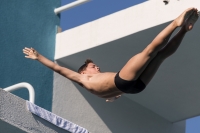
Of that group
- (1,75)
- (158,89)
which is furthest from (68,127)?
(158,89)

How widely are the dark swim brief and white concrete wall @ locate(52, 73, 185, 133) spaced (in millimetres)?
3847

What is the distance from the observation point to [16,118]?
28.0ft

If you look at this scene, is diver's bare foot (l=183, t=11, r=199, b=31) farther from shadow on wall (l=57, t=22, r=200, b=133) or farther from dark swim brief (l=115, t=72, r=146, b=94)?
shadow on wall (l=57, t=22, r=200, b=133)

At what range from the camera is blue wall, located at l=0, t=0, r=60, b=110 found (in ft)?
36.0

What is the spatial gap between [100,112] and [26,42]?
6.40ft

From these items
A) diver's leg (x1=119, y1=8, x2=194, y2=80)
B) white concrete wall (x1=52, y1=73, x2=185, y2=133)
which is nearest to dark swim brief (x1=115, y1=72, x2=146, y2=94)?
diver's leg (x1=119, y1=8, x2=194, y2=80)

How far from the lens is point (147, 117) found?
13.0m

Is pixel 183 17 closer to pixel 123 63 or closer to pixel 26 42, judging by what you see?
pixel 123 63

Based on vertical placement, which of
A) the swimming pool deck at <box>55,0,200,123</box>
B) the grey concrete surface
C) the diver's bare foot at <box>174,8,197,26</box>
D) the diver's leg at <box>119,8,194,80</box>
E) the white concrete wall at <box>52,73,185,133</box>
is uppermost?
the swimming pool deck at <box>55,0,200,123</box>

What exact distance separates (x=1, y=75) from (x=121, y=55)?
7.06ft

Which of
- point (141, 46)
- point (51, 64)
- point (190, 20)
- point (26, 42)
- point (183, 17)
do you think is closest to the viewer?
A: point (183, 17)

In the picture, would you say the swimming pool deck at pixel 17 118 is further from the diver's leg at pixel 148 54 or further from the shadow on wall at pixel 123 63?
the shadow on wall at pixel 123 63

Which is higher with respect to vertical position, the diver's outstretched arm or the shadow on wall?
the shadow on wall

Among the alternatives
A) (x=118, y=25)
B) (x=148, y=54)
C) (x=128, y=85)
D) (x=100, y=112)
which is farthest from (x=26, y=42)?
(x=148, y=54)
